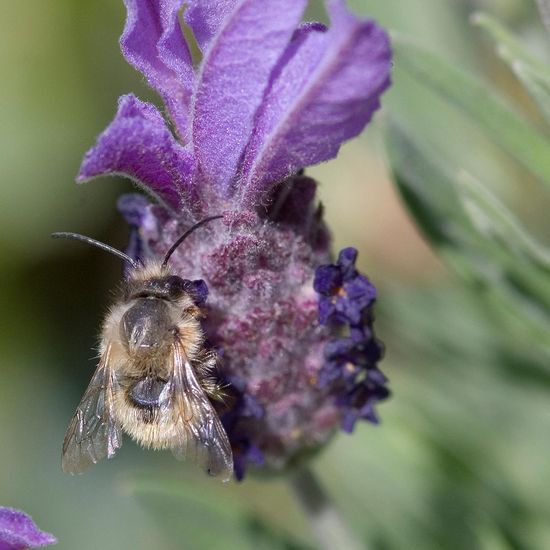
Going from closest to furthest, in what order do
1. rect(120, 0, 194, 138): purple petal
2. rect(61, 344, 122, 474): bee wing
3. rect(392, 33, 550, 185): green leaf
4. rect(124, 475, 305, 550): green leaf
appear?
rect(120, 0, 194, 138): purple petal, rect(61, 344, 122, 474): bee wing, rect(392, 33, 550, 185): green leaf, rect(124, 475, 305, 550): green leaf

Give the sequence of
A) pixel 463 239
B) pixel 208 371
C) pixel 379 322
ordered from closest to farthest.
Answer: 1. pixel 208 371
2. pixel 463 239
3. pixel 379 322

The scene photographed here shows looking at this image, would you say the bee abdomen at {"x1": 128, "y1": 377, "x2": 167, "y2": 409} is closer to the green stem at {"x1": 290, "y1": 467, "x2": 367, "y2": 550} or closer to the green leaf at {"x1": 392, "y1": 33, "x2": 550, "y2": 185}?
the green stem at {"x1": 290, "y1": 467, "x2": 367, "y2": 550}

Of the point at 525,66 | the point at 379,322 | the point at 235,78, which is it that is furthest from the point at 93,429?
the point at 379,322

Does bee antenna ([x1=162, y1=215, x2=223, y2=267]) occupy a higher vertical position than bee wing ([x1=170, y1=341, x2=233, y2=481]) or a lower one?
higher

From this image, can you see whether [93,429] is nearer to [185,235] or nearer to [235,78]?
[185,235]

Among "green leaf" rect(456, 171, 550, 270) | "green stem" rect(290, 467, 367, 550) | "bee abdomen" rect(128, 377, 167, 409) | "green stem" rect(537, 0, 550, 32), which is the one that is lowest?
"green stem" rect(290, 467, 367, 550)

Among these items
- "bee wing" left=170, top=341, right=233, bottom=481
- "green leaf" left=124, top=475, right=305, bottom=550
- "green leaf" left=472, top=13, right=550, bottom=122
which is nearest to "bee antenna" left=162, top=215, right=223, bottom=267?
"bee wing" left=170, top=341, right=233, bottom=481

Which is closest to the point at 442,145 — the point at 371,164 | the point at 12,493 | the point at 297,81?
the point at 371,164
